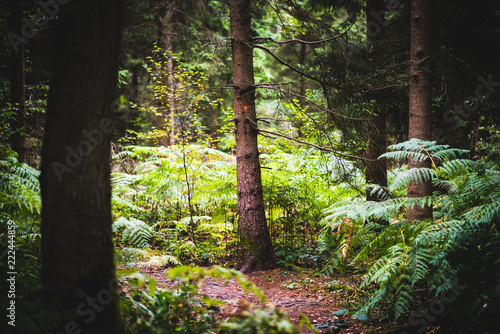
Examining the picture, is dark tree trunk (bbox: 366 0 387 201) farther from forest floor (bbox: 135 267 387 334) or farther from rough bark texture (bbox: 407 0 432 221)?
forest floor (bbox: 135 267 387 334)

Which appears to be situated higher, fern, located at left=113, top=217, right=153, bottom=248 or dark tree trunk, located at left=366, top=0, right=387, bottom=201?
A: dark tree trunk, located at left=366, top=0, right=387, bottom=201

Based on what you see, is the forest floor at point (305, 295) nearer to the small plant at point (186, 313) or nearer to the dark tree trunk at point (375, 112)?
the small plant at point (186, 313)

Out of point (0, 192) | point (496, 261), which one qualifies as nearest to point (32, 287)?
point (0, 192)

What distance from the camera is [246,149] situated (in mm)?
5246

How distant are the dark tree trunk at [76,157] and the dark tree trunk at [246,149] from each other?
3.49 metres

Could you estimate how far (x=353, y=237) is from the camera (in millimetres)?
4145

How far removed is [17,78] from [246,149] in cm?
555

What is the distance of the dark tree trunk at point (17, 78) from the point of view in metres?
6.23

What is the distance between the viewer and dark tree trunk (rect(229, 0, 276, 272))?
522 centimetres

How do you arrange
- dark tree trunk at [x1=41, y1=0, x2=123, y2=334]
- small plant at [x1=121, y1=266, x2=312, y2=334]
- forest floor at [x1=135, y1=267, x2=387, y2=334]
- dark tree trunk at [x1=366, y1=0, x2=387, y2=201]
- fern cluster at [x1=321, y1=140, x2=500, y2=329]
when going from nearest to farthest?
dark tree trunk at [x1=41, y1=0, x2=123, y2=334]
small plant at [x1=121, y1=266, x2=312, y2=334]
fern cluster at [x1=321, y1=140, x2=500, y2=329]
forest floor at [x1=135, y1=267, x2=387, y2=334]
dark tree trunk at [x1=366, y1=0, x2=387, y2=201]

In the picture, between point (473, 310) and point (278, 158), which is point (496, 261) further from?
point (278, 158)

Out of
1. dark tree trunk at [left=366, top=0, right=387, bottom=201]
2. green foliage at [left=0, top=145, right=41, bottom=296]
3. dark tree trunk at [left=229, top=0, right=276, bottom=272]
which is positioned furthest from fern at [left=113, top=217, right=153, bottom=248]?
dark tree trunk at [left=366, top=0, right=387, bottom=201]

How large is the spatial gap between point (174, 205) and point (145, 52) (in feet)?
30.8

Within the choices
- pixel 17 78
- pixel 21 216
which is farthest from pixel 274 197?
pixel 17 78
